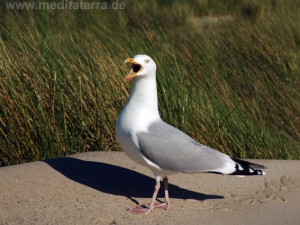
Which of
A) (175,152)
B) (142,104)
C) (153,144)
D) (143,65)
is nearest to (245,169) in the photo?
(175,152)

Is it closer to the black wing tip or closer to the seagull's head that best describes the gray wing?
the black wing tip

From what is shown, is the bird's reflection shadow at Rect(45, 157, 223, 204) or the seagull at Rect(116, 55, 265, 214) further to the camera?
the bird's reflection shadow at Rect(45, 157, 223, 204)

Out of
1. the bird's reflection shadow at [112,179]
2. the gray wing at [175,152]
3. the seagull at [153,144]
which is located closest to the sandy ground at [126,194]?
the bird's reflection shadow at [112,179]

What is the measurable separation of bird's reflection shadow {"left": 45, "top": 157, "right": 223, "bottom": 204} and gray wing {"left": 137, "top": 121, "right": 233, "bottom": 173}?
384mm

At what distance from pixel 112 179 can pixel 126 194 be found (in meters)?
0.27

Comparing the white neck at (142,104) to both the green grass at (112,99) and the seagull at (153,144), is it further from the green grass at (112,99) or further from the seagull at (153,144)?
the green grass at (112,99)

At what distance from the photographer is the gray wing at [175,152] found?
13.6 feet

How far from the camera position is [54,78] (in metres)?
5.75

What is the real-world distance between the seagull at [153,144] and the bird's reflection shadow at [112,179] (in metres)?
0.31

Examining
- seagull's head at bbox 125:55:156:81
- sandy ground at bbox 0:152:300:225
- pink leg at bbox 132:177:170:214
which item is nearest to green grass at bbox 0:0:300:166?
sandy ground at bbox 0:152:300:225

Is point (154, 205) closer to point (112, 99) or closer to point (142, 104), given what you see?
point (142, 104)

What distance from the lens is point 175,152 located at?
13.8 feet

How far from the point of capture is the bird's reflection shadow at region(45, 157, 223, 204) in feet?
15.1

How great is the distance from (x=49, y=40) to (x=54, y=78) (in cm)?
66
